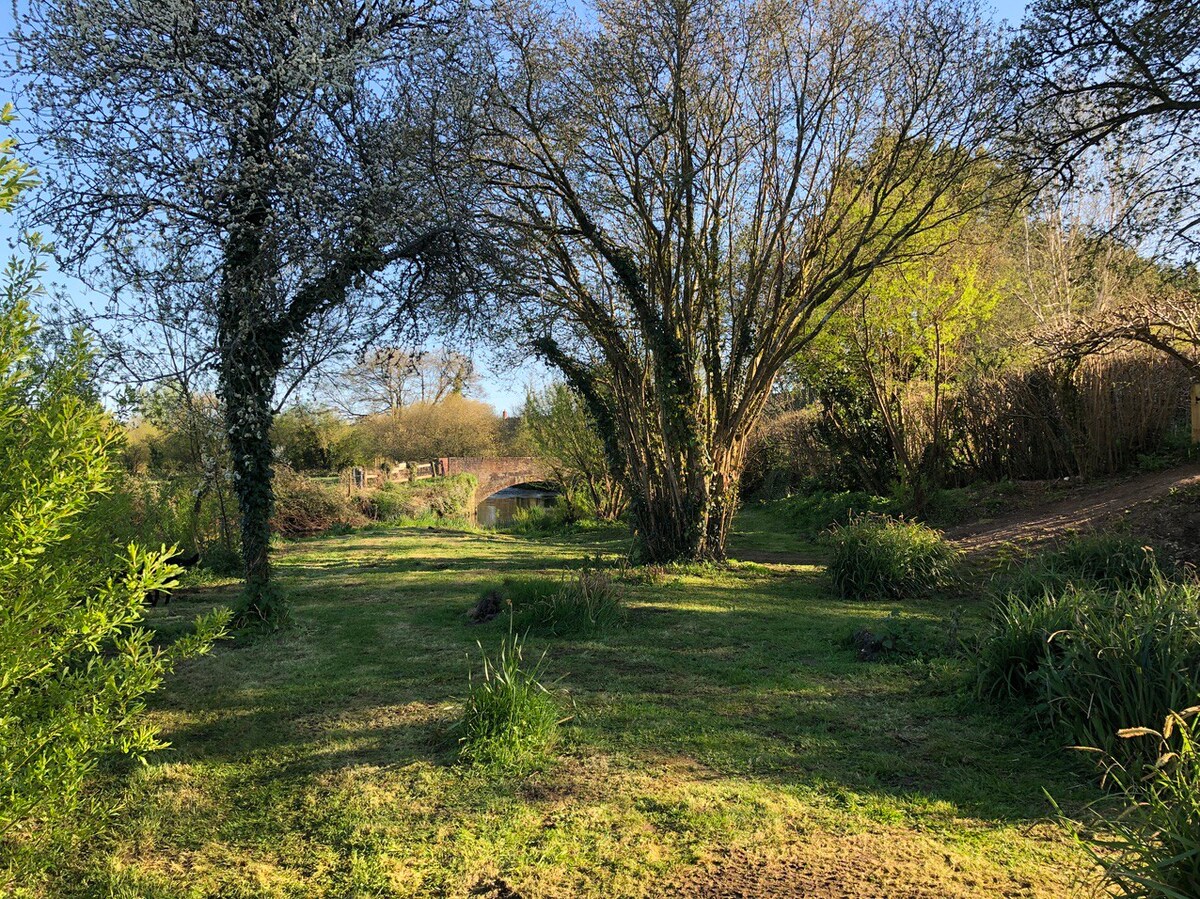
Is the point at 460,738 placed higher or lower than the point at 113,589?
lower

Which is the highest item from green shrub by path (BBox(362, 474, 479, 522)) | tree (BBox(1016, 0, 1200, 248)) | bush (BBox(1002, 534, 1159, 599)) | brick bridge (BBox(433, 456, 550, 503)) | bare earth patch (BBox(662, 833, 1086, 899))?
tree (BBox(1016, 0, 1200, 248))

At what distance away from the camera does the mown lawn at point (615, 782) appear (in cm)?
270

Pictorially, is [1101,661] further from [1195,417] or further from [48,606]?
[1195,417]

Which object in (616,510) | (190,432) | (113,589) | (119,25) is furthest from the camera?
(616,510)

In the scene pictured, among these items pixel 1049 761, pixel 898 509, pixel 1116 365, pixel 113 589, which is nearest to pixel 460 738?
pixel 113 589

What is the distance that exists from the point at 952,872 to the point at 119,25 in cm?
669

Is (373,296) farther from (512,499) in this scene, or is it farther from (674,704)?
(512,499)

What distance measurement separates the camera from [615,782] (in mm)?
3385

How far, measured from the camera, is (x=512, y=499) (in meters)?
33.6

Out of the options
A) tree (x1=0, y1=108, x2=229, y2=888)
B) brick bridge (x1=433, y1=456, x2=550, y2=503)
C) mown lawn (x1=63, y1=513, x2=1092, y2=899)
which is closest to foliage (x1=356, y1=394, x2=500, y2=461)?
brick bridge (x1=433, y1=456, x2=550, y2=503)

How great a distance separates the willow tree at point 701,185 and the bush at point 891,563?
217cm

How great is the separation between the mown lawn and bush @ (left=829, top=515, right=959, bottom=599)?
169 cm

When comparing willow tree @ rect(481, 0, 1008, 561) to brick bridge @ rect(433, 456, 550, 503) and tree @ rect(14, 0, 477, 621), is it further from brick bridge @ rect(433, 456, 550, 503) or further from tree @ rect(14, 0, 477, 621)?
brick bridge @ rect(433, 456, 550, 503)

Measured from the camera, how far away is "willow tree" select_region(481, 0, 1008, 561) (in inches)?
327
